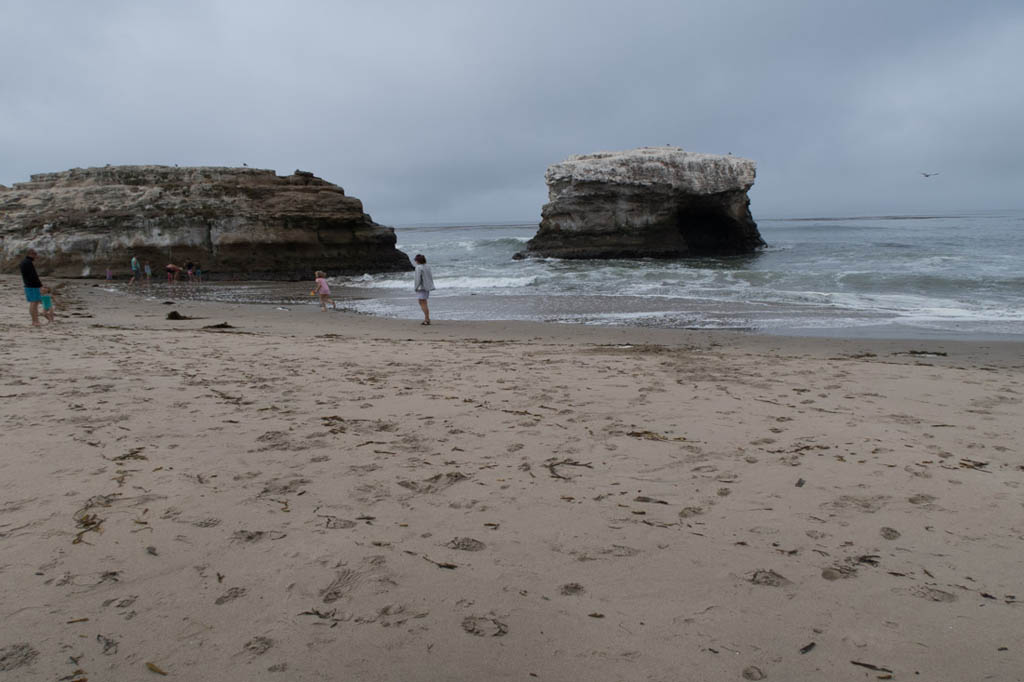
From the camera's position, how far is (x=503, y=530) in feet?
8.63

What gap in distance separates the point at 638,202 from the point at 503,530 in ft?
110

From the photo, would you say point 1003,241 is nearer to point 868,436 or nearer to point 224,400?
point 868,436

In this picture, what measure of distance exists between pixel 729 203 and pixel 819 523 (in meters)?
35.4

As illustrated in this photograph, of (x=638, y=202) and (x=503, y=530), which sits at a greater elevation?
(x=638, y=202)

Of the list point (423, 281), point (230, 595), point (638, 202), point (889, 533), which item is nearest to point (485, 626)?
point (230, 595)

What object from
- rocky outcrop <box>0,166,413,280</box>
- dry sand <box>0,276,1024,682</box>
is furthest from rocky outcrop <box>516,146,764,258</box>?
dry sand <box>0,276,1024,682</box>

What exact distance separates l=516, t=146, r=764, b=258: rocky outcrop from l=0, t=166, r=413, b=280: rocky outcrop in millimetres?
12319

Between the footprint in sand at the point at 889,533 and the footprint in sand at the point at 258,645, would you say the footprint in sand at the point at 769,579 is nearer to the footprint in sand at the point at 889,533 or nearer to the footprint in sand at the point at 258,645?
the footprint in sand at the point at 889,533

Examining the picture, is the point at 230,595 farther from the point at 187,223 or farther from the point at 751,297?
the point at 187,223

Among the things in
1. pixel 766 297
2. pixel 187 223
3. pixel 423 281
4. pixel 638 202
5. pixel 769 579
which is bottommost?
pixel 769 579

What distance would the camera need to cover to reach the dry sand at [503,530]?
6.23ft

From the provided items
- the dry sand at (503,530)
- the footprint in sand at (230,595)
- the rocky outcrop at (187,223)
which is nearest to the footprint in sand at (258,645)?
the dry sand at (503,530)

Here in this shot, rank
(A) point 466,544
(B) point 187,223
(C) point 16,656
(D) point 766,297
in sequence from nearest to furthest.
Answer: (C) point 16,656 → (A) point 466,544 → (D) point 766,297 → (B) point 187,223

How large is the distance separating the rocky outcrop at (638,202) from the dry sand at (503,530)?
1171 inches
